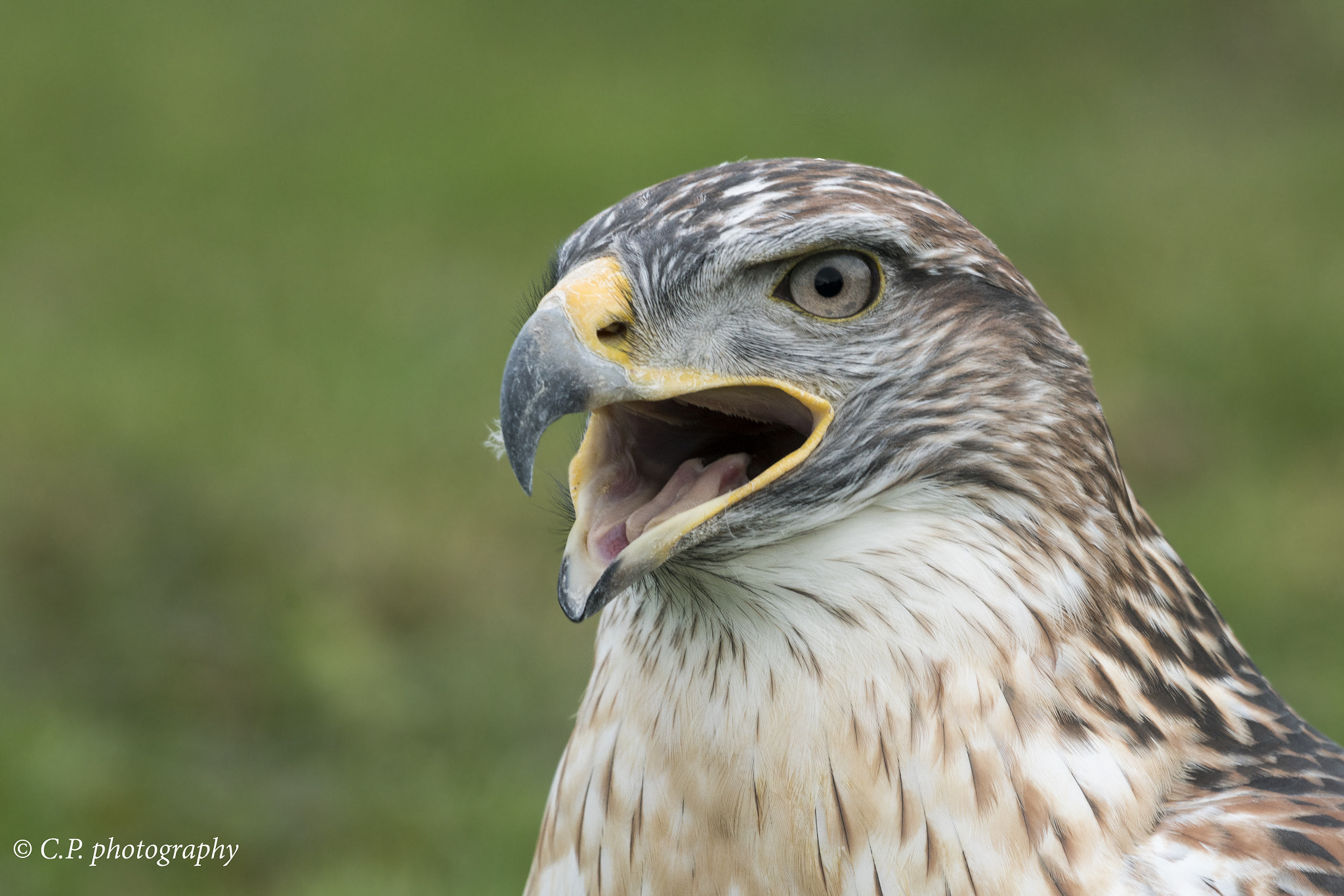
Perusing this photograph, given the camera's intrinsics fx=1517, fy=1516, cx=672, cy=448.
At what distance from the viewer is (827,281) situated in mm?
2031

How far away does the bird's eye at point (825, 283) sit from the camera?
2029 mm

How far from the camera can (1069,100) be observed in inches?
388

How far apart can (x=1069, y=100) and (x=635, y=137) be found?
3.20m

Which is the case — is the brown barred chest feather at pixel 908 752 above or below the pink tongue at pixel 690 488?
below

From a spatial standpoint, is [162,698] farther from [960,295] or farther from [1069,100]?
[1069,100]

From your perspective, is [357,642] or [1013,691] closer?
[1013,691]

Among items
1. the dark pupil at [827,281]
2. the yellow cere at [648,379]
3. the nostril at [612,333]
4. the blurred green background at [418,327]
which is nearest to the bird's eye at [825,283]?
the dark pupil at [827,281]

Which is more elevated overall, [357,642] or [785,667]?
[785,667]

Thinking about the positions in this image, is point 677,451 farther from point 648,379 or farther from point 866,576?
point 866,576

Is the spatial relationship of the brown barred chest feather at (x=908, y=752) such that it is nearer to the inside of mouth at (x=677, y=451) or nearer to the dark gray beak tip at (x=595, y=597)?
the inside of mouth at (x=677, y=451)

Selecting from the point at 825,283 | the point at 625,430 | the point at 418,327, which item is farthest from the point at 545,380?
the point at 418,327

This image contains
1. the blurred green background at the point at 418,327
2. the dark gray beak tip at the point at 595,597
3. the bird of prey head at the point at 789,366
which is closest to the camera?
the dark gray beak tip at the point at 595,597

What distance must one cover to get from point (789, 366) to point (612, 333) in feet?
0.80

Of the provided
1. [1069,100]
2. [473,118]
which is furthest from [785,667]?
[1069,100]
